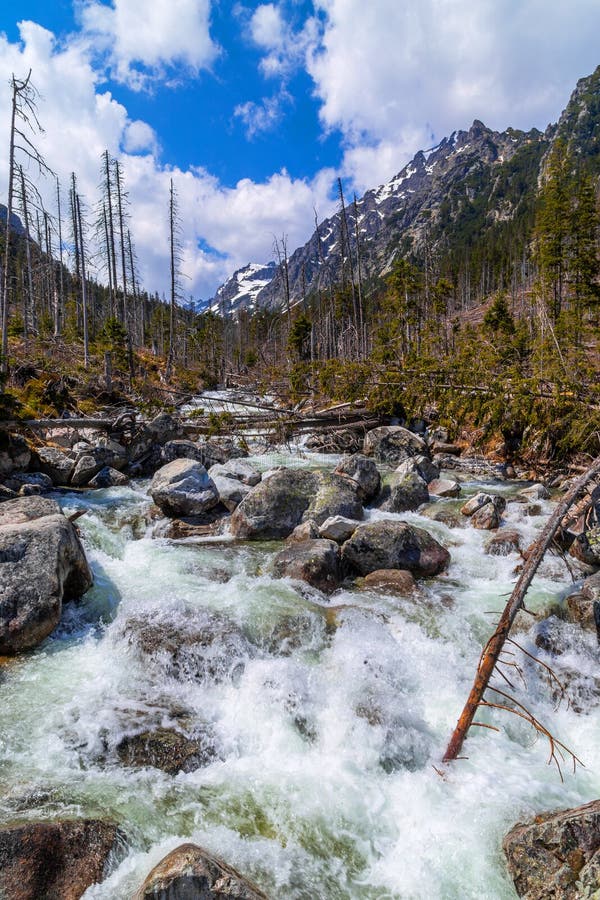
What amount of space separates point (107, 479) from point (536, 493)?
41.2ft

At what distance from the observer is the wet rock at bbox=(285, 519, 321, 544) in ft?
31.6

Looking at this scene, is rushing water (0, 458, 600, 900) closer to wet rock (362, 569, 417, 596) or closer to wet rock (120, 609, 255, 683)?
wet rock (120, 609, 255, 683)

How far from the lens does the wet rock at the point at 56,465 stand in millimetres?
13336

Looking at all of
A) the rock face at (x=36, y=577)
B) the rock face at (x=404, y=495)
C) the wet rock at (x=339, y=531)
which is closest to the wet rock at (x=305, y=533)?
the wet rock at (x=339, y=531)

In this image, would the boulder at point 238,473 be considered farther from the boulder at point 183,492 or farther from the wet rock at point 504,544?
the wet rock at point 504,544

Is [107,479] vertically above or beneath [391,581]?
above

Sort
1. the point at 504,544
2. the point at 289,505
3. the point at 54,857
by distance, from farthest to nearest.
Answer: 1. the point at 289,505
2. the point at 504,544
3. the point at 54,857

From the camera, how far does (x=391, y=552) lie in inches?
338

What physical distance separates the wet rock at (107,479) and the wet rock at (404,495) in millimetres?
7958

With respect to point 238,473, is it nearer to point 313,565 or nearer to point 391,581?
point 313,565

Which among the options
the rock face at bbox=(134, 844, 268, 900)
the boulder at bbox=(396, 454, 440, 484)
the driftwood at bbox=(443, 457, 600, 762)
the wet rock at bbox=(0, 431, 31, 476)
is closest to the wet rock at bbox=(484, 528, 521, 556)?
the driftwood at bbox=(443, 457, 600, 762)

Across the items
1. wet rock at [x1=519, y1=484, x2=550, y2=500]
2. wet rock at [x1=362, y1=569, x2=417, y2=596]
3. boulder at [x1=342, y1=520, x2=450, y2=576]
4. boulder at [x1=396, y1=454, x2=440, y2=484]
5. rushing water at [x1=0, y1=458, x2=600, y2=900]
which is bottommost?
rushing water at [x1=0, y1=458, x2=600, y2=900]

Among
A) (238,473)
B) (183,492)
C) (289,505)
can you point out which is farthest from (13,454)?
(289,505)

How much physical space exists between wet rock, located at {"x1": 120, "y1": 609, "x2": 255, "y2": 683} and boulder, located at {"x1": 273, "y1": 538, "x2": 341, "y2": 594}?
186 cm
